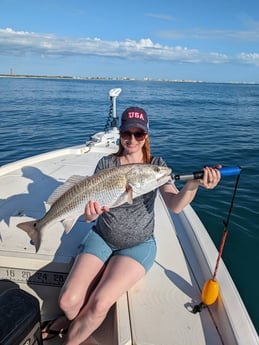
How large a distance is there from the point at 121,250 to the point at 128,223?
277 millimetres

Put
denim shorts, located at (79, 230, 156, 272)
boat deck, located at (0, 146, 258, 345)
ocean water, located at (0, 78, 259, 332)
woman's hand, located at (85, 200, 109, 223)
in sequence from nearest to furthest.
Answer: boat deck, located at (0, 146, 258, 345) → woman's hand, located at (85, 200, 109, 223) → denim shorts, located at (79, 230, 156, 272) → ocean water, located at (0, 78, 259, 332)

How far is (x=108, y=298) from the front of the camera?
8.36ft

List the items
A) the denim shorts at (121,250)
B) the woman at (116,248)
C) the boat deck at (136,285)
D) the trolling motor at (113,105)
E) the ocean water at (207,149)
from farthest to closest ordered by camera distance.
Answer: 1. the trolling motor at (113,105)
2. the ocean water at (207,149)
3. the denim shorts at (121,250)
4. the woman at (116,248)
5. the boat deck at (136,285)

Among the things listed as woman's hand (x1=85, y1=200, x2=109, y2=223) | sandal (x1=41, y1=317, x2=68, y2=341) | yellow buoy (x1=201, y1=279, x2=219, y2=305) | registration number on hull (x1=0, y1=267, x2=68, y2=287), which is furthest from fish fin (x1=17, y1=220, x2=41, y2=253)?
yellow buoy (x1=201, y1=279, x2=219, y2=305)

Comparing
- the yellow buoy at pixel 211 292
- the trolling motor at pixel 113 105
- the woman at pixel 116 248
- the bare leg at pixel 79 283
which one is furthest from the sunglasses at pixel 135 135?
the trolling motor at pixel 113 105

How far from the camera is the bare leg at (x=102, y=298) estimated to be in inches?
99.9

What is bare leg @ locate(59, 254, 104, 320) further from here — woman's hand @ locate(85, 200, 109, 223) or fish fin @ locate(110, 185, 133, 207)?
fish fin @ locate(110, 185, 133, 207)

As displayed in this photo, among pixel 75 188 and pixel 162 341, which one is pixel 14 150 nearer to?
pixel 75 188

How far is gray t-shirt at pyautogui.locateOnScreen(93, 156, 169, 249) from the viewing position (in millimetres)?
2992

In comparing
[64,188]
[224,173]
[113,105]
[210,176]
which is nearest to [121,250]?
[64,188]

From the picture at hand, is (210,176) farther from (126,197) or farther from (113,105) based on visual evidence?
(113,105)

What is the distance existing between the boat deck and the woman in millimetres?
209

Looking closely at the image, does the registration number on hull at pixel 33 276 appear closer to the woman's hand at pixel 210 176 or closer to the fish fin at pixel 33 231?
the fish fin at pixel 33 231

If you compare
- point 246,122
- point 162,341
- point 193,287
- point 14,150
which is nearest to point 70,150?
point 193,287
